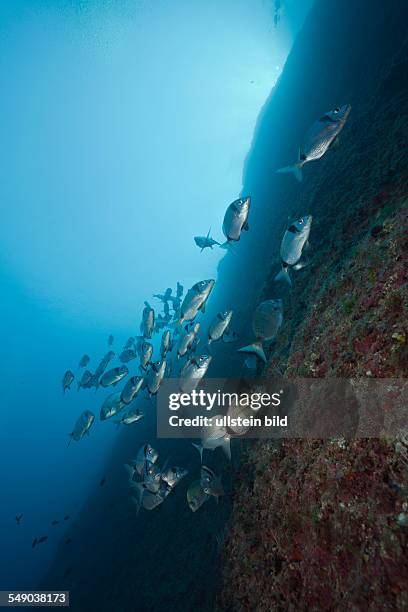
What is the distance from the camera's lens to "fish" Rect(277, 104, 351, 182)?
3266 mm

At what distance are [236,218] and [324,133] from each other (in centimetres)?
135

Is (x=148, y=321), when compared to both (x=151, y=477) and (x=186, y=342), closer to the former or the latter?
(x=186, y=342)

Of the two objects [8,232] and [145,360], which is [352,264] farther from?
[8,232]

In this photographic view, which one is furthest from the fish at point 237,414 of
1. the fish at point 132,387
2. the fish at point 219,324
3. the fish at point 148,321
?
the fish at point 148,321

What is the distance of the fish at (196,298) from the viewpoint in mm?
5129

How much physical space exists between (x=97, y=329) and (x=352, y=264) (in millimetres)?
141165

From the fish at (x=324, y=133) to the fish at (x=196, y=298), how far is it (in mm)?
2379

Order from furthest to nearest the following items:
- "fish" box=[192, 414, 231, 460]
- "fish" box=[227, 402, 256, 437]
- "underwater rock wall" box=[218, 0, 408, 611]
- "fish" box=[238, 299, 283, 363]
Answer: "fish" box=[192, 414, 231, 460] → "fish" box=[238, 299, 283, 363] → "fish" box=[227, 402, 256, 437] → "underwater rock wall" box=[218, 0, 408, 611]

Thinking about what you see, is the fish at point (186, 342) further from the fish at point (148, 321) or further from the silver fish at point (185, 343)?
the fish at point (148, 321)

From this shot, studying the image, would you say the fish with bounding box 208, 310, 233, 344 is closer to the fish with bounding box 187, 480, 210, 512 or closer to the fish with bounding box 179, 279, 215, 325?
the fish with bounding box 179, 279, 215, 325

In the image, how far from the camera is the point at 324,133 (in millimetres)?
3307

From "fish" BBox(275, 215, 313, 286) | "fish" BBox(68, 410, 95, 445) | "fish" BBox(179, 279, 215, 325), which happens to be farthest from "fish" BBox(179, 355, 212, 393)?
"fish" BBox(68, 410, 95, 445)

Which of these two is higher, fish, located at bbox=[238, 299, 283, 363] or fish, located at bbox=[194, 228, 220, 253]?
fish, located at bbox=[194, 228, 220, 253]

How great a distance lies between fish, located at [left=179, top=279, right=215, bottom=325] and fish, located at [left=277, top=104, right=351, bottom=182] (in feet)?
7.80
